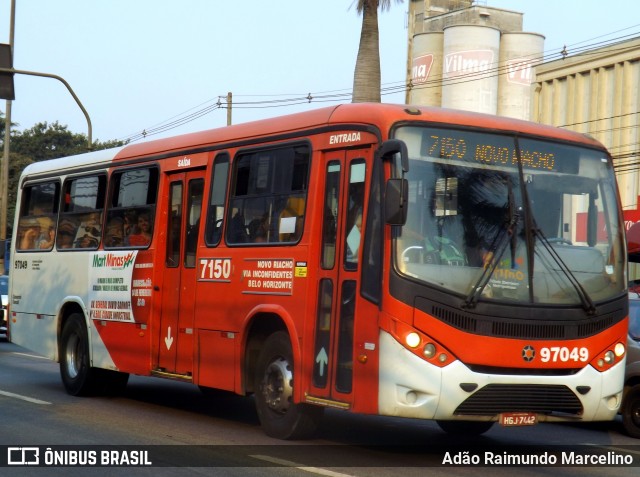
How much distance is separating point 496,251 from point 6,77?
646 inches

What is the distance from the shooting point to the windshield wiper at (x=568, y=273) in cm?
991

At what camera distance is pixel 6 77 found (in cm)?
2353

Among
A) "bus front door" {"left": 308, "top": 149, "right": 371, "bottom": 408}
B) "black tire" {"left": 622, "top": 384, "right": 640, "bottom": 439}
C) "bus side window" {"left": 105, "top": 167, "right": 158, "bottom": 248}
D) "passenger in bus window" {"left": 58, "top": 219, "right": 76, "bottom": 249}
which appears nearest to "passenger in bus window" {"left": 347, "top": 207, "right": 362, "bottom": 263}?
"bus front door" {"left": 308, "top": 149, "right": 371, "bottom": 408}

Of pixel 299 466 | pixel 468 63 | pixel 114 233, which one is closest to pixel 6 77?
pixel 114 233

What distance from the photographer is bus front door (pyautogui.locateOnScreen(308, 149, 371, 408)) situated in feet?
32.8

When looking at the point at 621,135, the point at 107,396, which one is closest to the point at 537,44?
the point at 621,135

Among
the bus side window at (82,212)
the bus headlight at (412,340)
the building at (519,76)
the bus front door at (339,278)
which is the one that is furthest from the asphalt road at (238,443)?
the building at (519,76)

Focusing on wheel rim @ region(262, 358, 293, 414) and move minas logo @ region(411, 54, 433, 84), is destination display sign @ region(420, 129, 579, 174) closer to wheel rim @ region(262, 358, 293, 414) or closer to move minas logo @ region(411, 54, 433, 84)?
wheel rim @ region(262, 358, 293, 414)

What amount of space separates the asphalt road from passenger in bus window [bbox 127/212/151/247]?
2.03 metres

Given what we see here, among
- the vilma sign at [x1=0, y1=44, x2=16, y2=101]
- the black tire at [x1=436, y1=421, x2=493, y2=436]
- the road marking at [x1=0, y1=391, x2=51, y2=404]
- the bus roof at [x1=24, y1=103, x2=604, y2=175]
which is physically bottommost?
the road marking at [x1=0, y1=391, x2=51, y2=404]

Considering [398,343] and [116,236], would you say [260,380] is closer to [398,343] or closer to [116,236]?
[398,343]

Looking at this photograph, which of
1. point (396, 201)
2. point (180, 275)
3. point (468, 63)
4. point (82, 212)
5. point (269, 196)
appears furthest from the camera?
point (468, 63)

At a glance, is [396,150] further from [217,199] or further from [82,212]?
[82,212]

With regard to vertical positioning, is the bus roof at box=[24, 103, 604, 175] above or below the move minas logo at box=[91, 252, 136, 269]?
above
